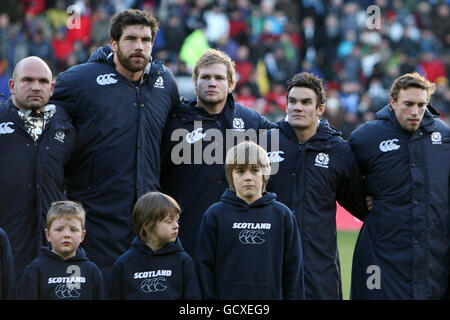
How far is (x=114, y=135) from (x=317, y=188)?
1.63m

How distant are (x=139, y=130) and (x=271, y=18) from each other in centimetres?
1483

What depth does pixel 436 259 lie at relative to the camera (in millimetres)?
6891

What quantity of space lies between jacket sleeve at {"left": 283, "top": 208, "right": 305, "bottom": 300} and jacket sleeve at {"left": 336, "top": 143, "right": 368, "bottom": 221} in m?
1.17

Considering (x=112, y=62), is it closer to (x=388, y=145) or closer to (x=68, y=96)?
(x=68, y=96)

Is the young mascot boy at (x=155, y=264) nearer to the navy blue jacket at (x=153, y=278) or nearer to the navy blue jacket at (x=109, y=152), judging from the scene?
the navy blue jacket at (x=153, y=278)

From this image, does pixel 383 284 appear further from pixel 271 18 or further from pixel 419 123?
pixel 271 18

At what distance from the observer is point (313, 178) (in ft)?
22.8

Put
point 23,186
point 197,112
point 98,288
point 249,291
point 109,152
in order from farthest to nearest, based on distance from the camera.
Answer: point 197,112 → point 109,152 → point 23,186 → point 249,291 → point 98,288

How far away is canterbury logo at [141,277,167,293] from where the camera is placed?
19.1 feet

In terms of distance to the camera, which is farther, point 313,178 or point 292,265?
point 313,178

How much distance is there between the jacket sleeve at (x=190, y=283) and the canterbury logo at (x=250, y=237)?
38 cm

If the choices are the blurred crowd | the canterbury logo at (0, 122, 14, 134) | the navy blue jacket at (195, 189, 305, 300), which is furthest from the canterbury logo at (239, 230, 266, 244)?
the blurred crowd

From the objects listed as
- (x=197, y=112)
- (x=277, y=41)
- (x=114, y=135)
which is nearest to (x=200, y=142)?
(x=197, y=112)
